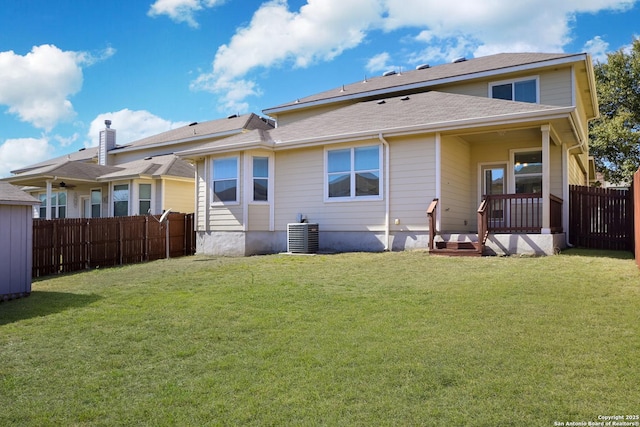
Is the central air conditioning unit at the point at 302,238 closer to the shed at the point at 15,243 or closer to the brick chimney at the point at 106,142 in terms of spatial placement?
the shed at the point at 15,243

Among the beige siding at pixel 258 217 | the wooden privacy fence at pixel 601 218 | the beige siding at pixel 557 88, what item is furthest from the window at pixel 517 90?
the beige siding at pixel 258 217

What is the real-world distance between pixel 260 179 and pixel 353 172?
3.13m

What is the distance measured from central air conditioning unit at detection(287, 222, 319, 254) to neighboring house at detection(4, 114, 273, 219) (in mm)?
9132

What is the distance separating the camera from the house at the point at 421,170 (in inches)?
440

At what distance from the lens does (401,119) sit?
12.5 meters

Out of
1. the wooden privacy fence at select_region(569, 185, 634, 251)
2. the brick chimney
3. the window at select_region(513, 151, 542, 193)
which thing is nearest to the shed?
the window at select_region(513, 151, 542, 193)

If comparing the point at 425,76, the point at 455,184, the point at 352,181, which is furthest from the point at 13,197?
the point at 425,76

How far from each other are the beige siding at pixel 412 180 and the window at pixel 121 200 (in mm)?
13541

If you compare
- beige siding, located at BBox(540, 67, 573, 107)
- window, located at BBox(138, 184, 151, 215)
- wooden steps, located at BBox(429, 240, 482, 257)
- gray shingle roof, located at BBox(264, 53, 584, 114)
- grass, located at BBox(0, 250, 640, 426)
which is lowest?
grass, located at BBox(0, 250, 640, 426)

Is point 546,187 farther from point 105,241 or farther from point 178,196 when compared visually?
point 178,196

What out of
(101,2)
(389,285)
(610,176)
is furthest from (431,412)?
(610,176)

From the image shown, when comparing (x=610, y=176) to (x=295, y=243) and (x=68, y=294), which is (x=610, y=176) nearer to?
(x=295, y=243)

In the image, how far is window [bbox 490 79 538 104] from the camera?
46.9 feet

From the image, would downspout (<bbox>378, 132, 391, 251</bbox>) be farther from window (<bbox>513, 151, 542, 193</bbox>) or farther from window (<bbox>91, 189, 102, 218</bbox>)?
window (<bbox>91, 189, 102, 218</bbox>)
